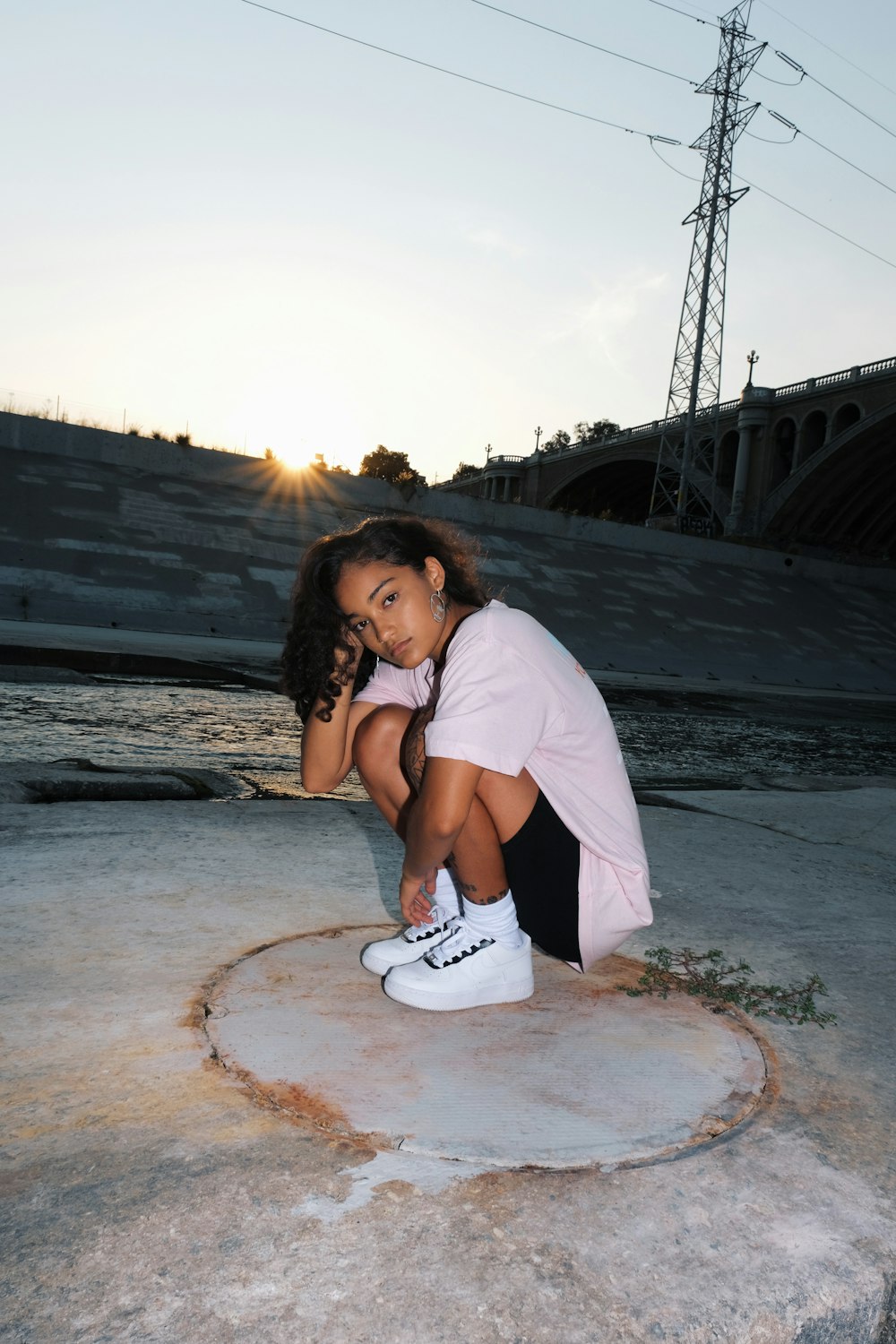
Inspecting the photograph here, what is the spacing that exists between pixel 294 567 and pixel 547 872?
12718mm

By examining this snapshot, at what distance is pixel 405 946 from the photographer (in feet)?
6.37

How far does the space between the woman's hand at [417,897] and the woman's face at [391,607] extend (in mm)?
407

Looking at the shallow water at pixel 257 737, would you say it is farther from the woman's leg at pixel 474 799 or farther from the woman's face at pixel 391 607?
the woman's face at pixel 391 607

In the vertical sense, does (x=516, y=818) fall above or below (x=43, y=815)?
above

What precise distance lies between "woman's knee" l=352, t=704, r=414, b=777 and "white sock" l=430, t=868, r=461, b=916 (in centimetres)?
26

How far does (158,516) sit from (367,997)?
1370cm

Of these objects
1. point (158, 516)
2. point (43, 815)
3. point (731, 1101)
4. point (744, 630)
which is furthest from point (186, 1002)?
point (744, 630)

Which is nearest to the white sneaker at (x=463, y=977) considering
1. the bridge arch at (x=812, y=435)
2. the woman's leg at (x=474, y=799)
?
the woman's leg at (x=474, y=799)

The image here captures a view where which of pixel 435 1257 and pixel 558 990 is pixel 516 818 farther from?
pixel 435 1257

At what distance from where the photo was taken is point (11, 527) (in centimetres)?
1252

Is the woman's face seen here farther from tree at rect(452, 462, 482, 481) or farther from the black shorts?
tree at rect(452, 462, 482, 481)

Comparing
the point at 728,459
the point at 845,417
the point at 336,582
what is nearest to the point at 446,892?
the point at 336,582

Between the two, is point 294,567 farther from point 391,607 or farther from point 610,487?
point 610,487

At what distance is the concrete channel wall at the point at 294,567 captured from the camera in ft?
40.0
